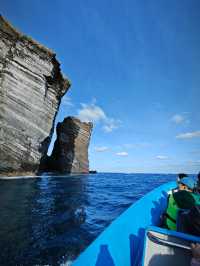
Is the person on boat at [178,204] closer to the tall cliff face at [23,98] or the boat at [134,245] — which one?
the boat at [134,245]

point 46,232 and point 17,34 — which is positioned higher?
point 17,34

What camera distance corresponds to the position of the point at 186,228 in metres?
2.51

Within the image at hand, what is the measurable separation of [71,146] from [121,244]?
119 ft

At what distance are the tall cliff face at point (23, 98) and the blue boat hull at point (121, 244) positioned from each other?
19.0 m

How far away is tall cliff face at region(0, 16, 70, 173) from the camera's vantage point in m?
18.8

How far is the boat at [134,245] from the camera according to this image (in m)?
1.92

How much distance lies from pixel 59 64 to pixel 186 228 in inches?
960

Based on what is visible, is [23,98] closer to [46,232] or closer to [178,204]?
[46,232]

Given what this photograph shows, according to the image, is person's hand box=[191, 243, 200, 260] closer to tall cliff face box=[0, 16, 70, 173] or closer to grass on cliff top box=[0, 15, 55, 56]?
tall cliff face box=[0, 16, 70, 173]

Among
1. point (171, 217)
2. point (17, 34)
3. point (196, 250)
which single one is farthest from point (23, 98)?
point (196, 250)

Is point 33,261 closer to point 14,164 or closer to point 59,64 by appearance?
point 14,164

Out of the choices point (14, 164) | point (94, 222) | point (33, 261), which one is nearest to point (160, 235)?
point (33, 261)

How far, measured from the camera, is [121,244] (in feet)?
8.63

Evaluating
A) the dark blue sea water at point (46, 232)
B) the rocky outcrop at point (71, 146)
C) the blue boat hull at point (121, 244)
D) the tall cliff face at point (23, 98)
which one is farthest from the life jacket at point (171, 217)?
the rocky outcrop at point (71, 146)
